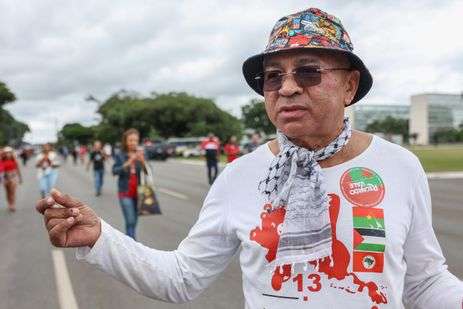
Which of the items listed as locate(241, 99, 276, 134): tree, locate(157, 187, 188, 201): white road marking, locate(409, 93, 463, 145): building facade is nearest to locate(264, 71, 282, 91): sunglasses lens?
locate(157, 187, 188, 201): white road marking

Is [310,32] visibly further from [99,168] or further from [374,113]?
[374,113]

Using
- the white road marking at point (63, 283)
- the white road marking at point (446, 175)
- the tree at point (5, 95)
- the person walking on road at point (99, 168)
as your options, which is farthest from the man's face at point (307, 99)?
the tree at point (5, 95)

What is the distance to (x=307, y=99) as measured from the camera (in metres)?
1.93

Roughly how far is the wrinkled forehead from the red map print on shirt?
0.45 meters

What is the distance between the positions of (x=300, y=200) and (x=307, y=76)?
1.35ft

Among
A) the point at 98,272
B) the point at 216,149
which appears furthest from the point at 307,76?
the point at 216,149

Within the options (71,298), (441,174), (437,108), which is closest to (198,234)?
(71,298)

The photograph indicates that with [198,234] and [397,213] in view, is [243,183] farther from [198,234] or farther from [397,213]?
[397,213]

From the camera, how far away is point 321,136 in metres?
1.99

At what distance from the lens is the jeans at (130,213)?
8.03 meters

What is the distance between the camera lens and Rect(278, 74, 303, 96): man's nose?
75.1 inches

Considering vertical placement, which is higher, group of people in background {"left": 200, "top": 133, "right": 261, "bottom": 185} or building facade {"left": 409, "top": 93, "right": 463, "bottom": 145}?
building facade {"left": 409, "top": 93, "right": 463, "bottom": 145}

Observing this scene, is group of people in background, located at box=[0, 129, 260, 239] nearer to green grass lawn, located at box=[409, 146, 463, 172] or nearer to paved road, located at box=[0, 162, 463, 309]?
paved road, located at box=[0, 162, 463, 309]

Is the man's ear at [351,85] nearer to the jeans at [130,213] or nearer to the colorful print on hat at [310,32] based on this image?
the colorful print on hat at [310,32]
